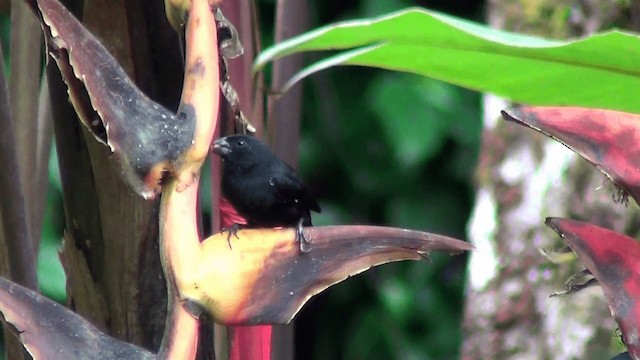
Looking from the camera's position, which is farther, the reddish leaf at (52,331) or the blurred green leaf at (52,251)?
the blurred green leaf at (52,251)

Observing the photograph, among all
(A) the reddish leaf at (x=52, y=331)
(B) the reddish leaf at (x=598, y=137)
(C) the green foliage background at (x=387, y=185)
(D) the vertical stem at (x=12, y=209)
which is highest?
(B) the reddish leaf at (x=598, y=137)

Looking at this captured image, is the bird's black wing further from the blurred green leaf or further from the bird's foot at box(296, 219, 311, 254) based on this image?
the blurred green leaf

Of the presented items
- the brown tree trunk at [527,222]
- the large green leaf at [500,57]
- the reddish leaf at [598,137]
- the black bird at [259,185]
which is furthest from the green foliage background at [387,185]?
the reddish leaf at [598,137]

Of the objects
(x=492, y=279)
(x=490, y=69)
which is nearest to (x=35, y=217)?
(x=490, y=69)

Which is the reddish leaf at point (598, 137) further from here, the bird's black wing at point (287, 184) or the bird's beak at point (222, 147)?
the bird's black wing at point (287, 184)

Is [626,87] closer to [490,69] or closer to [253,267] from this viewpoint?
[490,69]

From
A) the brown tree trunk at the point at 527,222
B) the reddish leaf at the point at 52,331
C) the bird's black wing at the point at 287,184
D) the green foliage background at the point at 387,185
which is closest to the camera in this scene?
the reddish leaf at the point at 52,331

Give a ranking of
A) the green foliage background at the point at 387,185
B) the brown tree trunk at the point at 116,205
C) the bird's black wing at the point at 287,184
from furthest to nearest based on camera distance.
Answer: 1. the green foliage background at the point at 387,185
2. the bird's black wing at the point at 287,184
3. the brown tree trunk at the point at 116,205
